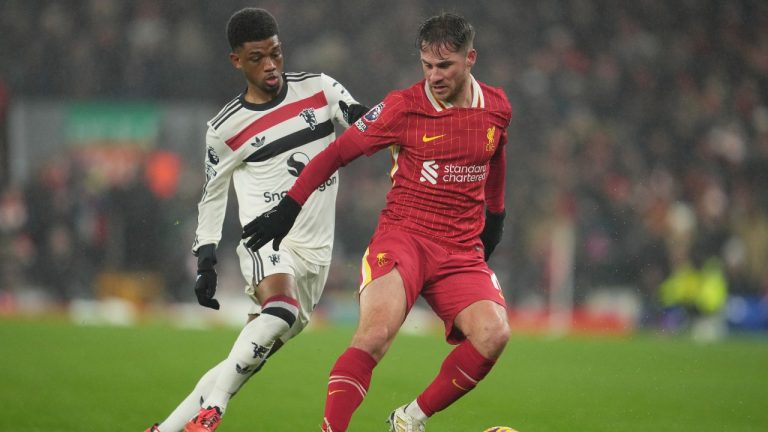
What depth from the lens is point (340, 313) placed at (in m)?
16.1

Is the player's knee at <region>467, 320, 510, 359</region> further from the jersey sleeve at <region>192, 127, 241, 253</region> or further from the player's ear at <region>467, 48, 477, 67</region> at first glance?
the jersey sleeve at <region>192, 127, 241, 253</region>

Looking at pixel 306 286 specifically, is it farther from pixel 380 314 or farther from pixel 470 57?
pixel 470 57

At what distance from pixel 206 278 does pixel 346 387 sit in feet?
3.77

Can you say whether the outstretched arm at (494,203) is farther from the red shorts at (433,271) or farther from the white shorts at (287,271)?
the white shorts at (287,271)

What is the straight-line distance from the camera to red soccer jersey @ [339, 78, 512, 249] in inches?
208

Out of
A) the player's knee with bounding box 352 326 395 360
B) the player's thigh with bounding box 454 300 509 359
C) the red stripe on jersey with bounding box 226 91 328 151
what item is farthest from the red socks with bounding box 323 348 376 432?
the red stripe on jersey with bounding box 226 91 328 151

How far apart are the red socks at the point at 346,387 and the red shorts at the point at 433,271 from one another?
40 cm

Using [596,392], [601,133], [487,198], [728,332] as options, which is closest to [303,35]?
[601,133]

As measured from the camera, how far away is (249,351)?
537cm

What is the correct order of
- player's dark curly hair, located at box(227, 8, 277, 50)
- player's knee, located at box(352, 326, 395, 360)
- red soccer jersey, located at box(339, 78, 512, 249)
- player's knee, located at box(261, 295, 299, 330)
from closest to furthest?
player's knee, located at box(352, 326, 395, 360) → red soccer jersey, located at box(339, 78, 512, 249) → player's knee, located at box(261, 295, 299, 330) → player's dark curly hair, located at box(227, 8, 277, 50)

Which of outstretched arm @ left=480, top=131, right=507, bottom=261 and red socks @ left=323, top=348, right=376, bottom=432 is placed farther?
outstretched arm @ left=480, top=131, right=507, bottom=261

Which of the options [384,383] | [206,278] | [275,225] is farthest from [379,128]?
[384,383]

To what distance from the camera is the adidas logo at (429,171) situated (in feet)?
17.5

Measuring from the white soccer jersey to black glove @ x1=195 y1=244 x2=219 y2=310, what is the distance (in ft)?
0.22
